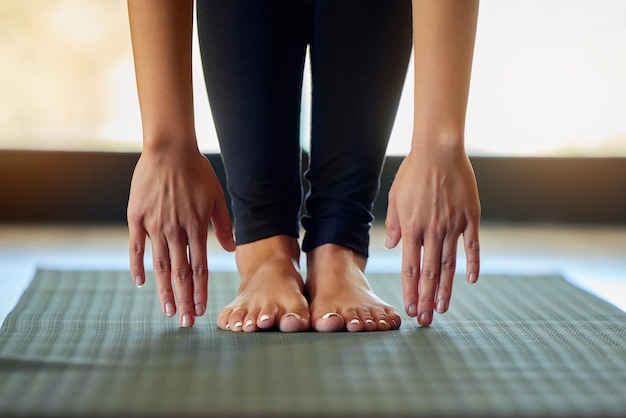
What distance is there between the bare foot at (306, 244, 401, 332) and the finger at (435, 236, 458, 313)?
10 centimetres

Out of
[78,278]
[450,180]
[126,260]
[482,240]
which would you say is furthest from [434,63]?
[482,240]

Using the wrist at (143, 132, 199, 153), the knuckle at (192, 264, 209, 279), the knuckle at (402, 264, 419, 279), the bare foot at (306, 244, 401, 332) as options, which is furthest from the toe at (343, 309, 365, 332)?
the wrist at (143, 132, 199, 153)

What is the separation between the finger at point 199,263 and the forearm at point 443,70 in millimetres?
288

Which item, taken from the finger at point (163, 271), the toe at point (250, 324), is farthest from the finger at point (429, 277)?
the finger at point (163, 271)

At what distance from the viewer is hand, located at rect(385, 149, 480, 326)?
1.00 m

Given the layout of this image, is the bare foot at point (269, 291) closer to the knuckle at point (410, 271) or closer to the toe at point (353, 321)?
the toe at point (353, 321)

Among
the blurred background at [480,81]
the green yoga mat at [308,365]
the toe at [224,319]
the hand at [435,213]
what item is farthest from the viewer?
the blurred background at [480,81]

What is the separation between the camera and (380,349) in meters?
1.00

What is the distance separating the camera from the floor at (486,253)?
1.61m

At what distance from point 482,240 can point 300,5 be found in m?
1.13

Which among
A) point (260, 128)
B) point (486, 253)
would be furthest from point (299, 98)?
point (486, 253)

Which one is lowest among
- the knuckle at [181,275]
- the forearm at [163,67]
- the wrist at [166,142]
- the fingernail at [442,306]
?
the fingernail at [442,306]

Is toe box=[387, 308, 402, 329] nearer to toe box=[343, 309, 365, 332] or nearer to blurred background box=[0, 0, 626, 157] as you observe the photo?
toe box=[343, 309, 365, 332]

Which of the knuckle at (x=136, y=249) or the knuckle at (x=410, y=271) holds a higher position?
→ the knuckle at (x=136, y=249)
